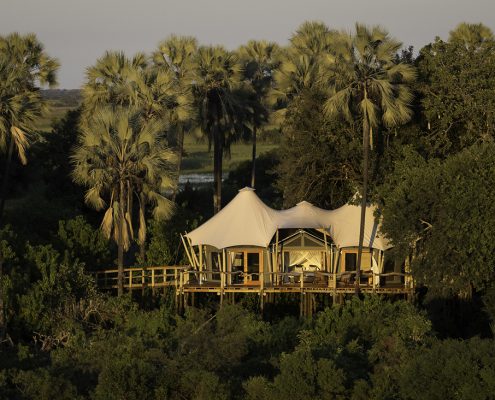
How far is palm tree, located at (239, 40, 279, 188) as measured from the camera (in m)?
59.4

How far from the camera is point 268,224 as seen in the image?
1688 inches

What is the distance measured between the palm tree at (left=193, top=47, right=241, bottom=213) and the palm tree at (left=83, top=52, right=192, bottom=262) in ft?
7.31

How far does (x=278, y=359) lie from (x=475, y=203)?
1015cm

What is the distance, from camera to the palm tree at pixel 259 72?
59438 mm

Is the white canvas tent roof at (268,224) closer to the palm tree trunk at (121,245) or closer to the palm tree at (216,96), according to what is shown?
the palm tree trunk at (121,245)

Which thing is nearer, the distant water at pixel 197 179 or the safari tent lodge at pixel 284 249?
the safari tent lodge at pixel 284 249

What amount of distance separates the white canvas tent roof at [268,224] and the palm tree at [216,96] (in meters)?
10.5

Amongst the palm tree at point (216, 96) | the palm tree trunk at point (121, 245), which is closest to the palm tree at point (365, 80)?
the palm tree trunk at point (121, 245)

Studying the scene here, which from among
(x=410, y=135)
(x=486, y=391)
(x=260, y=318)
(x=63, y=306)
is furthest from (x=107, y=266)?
(x=486, y=391)

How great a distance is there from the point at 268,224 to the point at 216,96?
1352 cm

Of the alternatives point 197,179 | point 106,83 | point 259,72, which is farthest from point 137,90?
point 197,179

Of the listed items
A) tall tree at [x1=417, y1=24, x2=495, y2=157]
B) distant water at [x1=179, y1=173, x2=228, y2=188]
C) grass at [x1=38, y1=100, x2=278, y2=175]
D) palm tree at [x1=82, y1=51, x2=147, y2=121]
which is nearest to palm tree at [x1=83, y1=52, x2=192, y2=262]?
palm tree at [x1=82, y1=51, x2=147, y2=121]

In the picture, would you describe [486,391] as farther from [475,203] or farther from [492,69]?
[492,69]

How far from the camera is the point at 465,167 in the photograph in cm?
3894
